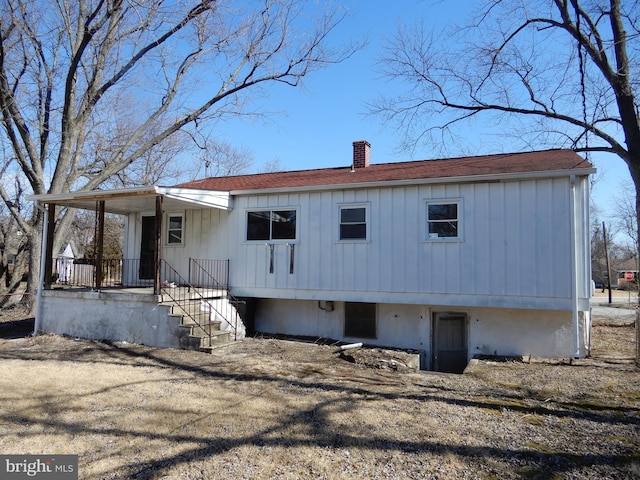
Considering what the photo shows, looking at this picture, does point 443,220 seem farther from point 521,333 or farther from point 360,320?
point 360,320

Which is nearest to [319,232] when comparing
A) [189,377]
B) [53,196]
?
[189,377]

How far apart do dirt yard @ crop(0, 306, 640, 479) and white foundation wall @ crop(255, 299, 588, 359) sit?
761 millimetres

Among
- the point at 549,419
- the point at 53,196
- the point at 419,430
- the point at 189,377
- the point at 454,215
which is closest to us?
the point at 419,430

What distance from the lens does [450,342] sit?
10414 mm

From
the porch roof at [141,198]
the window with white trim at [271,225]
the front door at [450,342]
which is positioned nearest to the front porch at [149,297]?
the porch roof at [141,198]

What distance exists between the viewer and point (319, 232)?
1098 centimetres

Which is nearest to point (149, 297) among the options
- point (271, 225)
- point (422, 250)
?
point (271, 225)

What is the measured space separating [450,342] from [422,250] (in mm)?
2318

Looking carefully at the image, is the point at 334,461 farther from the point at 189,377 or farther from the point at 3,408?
the point at 3,408

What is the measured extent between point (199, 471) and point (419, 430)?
2.33 metres

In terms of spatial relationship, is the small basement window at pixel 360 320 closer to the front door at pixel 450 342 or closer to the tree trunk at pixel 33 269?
the front door at pixel 450 342

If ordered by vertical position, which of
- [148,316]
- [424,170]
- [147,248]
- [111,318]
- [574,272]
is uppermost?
[424,170]

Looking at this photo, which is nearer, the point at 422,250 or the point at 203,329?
the point at 203,329

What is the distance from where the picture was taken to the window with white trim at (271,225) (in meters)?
11.4
